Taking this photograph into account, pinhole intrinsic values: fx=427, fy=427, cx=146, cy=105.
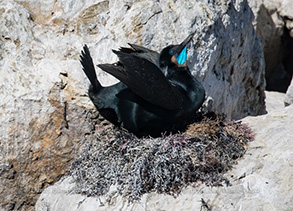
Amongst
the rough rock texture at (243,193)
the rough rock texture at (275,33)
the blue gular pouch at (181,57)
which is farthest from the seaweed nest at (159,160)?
the rough rock texture at (275,33)

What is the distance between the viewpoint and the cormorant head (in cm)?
461

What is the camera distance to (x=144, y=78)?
13.9 feet

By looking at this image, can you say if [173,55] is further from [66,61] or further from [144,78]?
[66,61]

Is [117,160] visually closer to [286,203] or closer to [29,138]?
[29,138]

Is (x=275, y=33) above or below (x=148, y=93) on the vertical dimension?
below

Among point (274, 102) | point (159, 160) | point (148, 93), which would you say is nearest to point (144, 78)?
point (148, 93)

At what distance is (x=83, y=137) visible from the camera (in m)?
4.96

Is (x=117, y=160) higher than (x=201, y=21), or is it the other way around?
(x=201, y=21)

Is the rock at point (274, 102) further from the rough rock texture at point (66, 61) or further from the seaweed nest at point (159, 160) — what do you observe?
the seaweed nest at point (159, 160)

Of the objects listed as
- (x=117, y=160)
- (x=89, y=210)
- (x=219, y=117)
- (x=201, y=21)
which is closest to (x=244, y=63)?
(x=201, y=21)

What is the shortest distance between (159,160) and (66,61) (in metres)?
1.86

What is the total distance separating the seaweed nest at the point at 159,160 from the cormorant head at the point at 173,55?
2.38ft

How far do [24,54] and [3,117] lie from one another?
87 centimetres

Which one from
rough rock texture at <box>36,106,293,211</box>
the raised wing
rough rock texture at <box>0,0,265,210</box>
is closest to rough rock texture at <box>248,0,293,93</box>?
rough rock texture at <box>0,0,265,210</box>
